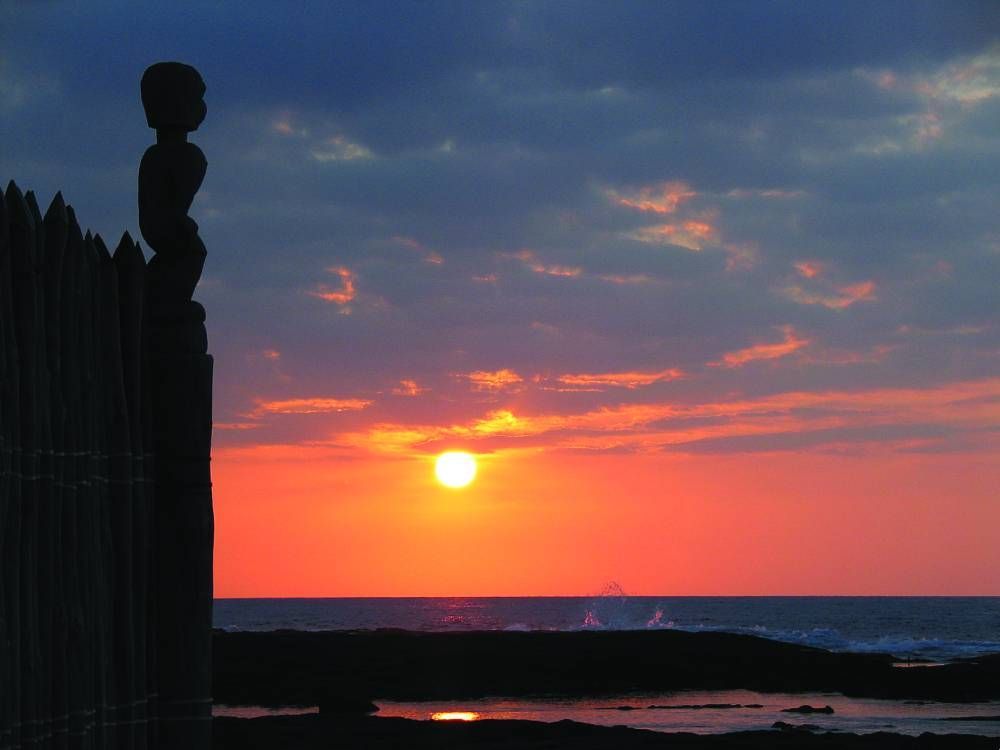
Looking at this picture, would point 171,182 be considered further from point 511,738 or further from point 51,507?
point 511,738

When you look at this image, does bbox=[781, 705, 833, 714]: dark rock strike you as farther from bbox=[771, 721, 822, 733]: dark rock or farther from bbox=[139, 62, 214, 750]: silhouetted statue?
bbox=[139, 62, 214, 750]: silhouetted statue

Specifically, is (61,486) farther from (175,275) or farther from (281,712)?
(281,712)

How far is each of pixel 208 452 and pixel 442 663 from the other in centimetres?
4012

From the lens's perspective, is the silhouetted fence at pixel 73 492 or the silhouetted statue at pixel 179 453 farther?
the silhouetted statue at pixel 179 453

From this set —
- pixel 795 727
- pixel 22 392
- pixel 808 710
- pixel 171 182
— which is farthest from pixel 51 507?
pixel 808 710

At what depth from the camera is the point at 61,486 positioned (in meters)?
4.76

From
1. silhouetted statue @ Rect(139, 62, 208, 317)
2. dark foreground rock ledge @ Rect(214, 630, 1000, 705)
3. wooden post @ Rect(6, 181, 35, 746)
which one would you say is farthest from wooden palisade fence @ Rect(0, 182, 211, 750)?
dark foreground rock ledge @ Rect(214, 630, 1000, 705)

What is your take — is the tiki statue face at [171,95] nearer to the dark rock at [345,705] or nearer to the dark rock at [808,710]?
the dark rock at [345,705]

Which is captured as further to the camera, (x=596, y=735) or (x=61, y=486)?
(x=596, y=735)

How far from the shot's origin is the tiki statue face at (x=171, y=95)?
5.75 meters

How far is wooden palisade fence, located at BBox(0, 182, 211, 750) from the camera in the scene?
4516 millimetres

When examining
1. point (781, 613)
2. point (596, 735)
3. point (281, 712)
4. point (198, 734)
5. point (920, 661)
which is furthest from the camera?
point (781, 613)

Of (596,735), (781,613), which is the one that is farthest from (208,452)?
(781,613)

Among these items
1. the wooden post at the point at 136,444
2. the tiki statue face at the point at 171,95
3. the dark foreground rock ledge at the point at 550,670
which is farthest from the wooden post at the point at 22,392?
the dark foreground rock ledge at the point at 550,670
